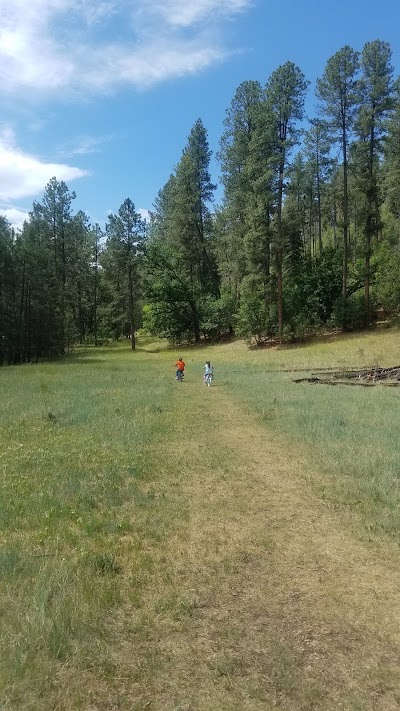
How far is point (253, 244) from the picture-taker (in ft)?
153

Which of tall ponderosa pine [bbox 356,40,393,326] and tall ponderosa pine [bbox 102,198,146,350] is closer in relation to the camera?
tall ponderosa pine [bbox 356,40,393,326]

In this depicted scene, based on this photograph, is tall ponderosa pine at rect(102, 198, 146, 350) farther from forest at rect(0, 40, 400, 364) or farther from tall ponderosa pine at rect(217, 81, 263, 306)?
tall ponderosa pine at rect(217, 81, 263, 306)

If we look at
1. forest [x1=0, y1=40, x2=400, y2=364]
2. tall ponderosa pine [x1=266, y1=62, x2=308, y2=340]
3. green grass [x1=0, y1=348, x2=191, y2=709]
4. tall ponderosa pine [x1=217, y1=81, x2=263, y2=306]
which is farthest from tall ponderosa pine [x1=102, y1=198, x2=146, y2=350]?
green grass [x1=0, y1=348, x2=191, y2=709]

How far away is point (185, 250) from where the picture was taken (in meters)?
61.4

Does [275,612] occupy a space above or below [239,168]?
below

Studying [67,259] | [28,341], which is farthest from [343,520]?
[67,259]

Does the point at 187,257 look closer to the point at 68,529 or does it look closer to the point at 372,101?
the point at 372,101

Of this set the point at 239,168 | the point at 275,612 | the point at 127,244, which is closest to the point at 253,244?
the point at 239,168

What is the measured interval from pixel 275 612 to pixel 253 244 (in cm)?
4405

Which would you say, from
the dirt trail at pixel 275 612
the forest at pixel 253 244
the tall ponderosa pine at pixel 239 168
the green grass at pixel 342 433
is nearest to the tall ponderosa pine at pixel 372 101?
the forest at pixel 253 244

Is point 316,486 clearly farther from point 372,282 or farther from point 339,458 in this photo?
point 372,282

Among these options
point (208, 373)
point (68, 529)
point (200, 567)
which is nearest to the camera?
point (200, 567)

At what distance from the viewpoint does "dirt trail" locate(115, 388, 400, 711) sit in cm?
369

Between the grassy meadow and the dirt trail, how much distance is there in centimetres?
2
